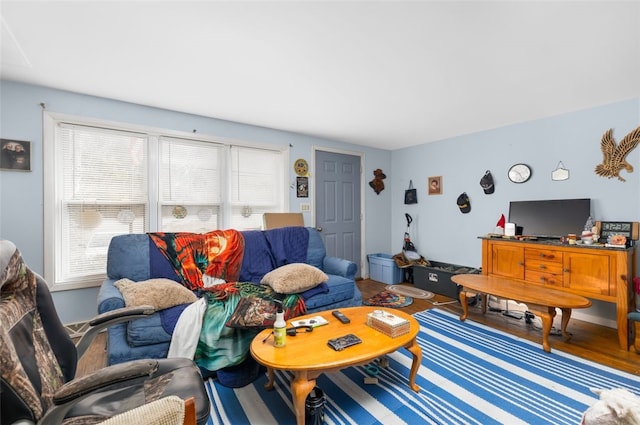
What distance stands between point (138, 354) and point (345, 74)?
260cm

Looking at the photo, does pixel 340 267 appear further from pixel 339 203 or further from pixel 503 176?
pixel 503 176

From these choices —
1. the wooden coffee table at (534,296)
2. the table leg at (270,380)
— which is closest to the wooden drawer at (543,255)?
the wooden coffee table at (534,296)

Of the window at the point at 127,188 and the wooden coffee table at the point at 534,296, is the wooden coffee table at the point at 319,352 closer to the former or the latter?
the wooden coffee table at the point at 534,296

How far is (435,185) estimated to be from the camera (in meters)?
4.51

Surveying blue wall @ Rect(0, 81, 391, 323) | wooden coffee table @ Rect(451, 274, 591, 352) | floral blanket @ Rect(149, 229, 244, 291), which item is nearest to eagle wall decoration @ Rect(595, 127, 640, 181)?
wooden coffee table @ Rect(451, 274, 591, 352)

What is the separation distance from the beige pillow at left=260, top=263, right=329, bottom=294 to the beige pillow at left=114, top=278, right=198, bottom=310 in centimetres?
68

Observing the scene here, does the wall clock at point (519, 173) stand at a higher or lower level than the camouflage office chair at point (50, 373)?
higher

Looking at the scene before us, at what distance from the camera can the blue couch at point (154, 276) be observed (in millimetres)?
1842

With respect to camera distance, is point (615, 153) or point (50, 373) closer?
point (50, 373)

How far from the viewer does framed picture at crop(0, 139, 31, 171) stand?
237cm

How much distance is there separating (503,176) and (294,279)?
3188 mm

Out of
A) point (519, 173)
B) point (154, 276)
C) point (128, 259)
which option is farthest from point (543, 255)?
point (128, 259)

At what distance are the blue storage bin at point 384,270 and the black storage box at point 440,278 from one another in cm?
32

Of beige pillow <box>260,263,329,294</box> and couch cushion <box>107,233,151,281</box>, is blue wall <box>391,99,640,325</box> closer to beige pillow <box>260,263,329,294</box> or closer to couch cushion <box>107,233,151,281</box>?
beige pillow <box>260,263,329,294</box>
